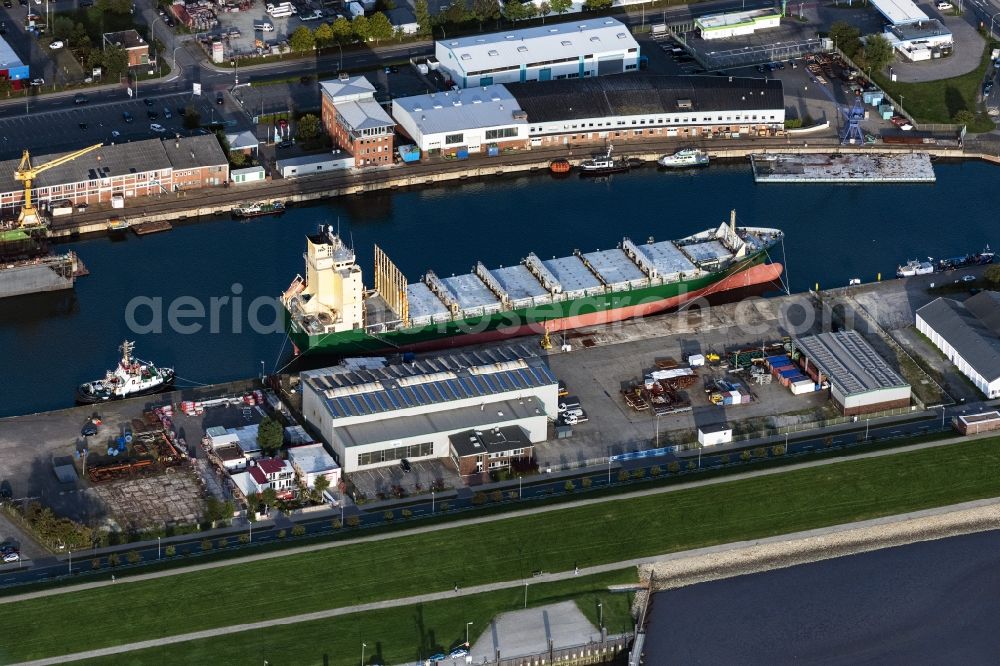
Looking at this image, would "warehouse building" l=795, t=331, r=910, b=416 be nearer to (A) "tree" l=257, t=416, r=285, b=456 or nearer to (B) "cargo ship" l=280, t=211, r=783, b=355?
(B) "cargo ship" l=280, t=211, r=783, b=355

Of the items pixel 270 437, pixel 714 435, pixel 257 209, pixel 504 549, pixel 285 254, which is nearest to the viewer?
pixel 504 549

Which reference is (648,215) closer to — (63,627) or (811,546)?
(811,546)

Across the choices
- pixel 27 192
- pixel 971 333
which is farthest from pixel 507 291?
pixel 27 192

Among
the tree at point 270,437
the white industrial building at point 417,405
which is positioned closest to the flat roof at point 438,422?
the white industrial building at point 417,405

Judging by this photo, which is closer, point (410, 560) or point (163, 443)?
point (410, 560)

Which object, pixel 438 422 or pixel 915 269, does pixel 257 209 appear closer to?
pixel 438 422

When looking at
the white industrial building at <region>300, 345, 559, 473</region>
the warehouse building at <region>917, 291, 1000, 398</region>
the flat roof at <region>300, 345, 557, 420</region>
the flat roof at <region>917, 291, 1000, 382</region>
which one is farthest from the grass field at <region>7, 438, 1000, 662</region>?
the flat roof at <region>300, 345, 557, 420</region>

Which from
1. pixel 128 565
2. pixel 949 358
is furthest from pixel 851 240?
pixel 128 565

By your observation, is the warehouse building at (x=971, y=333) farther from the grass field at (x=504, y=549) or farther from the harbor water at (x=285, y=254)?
the harbor water at (x=285, y=254)
